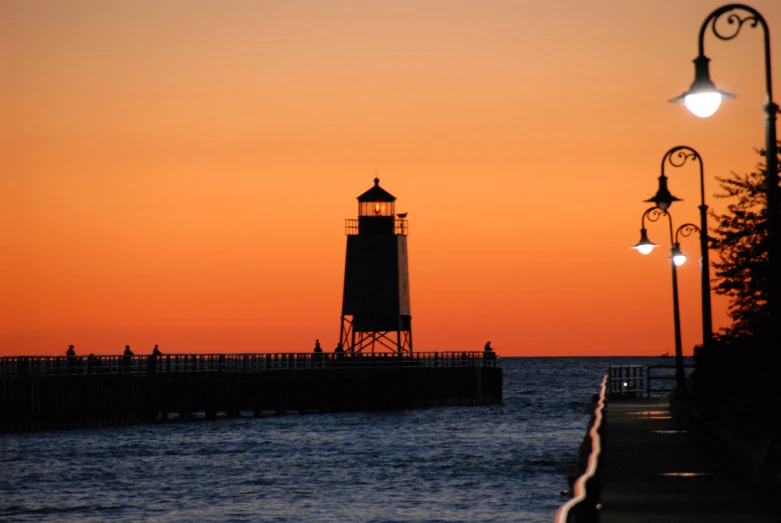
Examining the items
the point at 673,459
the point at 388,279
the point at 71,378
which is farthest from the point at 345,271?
the point at 673,459

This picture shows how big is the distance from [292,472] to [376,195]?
1454 inches

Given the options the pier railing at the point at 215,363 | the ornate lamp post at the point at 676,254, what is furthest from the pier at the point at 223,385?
the ornate lamp post at the point at 676,254

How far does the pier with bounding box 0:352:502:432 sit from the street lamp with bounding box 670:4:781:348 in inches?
1590

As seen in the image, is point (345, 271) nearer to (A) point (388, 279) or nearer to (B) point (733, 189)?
(A) point (388, 279)

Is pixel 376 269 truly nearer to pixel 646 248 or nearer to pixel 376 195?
pixel 376 195

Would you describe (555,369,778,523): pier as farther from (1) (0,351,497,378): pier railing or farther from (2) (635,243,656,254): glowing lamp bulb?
(1) (0,351,497,378): pier railing

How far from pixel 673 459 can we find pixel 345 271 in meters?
53.7

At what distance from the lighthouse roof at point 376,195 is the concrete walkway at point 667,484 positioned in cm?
4543

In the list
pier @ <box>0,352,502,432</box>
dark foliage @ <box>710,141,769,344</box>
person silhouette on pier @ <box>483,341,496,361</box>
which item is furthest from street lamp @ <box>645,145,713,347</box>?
person silhouette on pier @ <box>483,341,496,361</box>

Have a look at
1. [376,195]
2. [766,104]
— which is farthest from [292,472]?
[376,195]

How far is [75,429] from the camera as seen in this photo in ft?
186

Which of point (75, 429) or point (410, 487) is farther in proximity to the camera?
point (75, 429)

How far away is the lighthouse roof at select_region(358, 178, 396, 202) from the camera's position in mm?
74938

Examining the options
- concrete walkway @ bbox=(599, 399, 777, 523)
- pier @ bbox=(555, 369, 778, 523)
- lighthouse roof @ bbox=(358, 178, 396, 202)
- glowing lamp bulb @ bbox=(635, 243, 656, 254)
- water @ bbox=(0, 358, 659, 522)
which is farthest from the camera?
lighthouse roof @ bbox=(358, 178, 396, 202)
